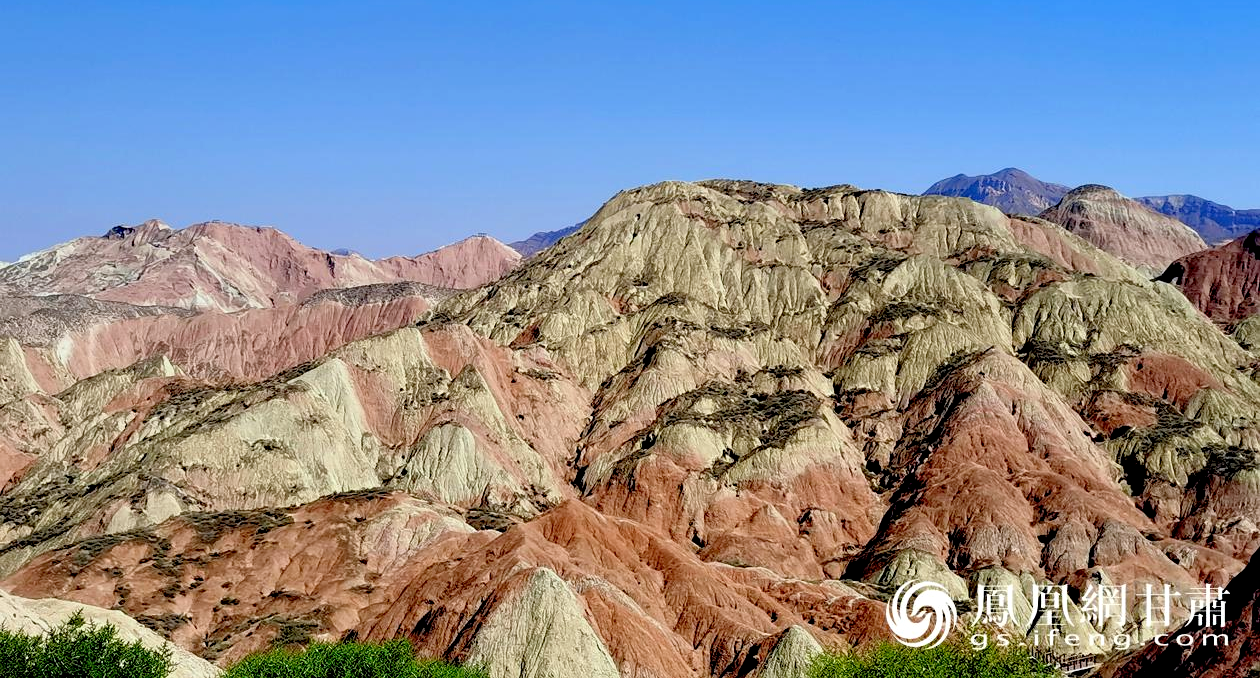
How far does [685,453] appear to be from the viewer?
412 ft

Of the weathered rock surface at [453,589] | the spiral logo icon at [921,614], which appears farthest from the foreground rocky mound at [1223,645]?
the weathered rock surface at [453,589]

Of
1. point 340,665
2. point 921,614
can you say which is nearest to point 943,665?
point 340,665

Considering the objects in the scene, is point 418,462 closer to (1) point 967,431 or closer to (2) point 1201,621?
(1) point 967,431

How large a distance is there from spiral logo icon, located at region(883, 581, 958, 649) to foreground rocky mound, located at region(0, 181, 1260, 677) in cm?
186

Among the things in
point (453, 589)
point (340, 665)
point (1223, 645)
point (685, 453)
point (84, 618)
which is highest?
point (685, 453)

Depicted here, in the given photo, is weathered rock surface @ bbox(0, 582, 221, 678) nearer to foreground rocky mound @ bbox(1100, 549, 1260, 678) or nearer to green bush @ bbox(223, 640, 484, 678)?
green bush @ bbox(223, 640, 484, 678)

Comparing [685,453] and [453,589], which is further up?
[685,453]

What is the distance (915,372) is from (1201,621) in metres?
88.5

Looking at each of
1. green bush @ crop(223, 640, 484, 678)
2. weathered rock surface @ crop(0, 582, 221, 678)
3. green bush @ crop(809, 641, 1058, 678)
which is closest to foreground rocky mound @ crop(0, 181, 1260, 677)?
weathered rock surface @ crop(0, 582, 221, 678)

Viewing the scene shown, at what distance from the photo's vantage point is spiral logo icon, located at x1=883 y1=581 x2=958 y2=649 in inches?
3194

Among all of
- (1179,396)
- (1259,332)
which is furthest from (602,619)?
(1259,332)

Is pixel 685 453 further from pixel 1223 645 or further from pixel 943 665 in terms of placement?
pixel 1223 645

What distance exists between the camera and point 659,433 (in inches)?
5069

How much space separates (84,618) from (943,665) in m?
40.5
